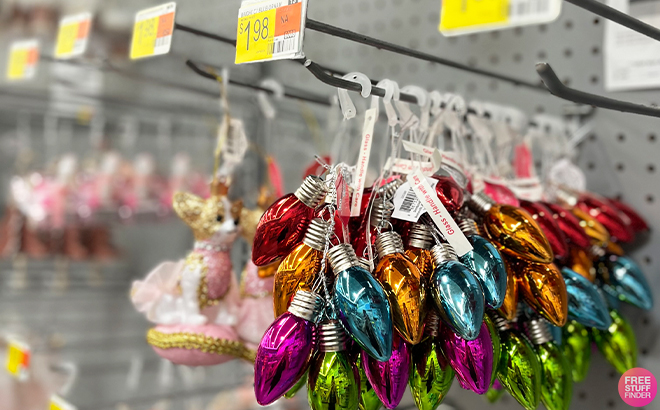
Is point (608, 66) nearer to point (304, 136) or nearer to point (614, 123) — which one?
point (614, 123)

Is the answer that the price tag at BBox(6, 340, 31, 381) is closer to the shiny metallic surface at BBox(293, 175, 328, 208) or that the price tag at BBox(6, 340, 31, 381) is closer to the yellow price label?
the shiny metallic surface at BBox(293, 175, 328, 208)

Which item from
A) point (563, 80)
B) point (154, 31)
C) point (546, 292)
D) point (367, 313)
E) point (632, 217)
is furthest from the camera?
point (563, 80)

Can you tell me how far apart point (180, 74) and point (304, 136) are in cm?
76

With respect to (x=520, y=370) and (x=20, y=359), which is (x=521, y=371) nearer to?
(x=520, y=370)

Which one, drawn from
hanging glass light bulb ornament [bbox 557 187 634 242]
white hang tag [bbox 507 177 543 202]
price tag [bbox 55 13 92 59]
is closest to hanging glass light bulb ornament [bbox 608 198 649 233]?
hanging glass light bulb ornament [bbox 557 187 634 242]

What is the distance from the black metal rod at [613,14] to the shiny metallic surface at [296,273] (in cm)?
30

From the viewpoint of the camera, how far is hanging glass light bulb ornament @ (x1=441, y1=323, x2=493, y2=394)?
0.52 meters

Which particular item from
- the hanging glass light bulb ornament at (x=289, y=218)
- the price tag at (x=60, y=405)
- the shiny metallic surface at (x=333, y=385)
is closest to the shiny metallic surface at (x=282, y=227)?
the hanging glass light bulb ornament at (x=289, y=218)

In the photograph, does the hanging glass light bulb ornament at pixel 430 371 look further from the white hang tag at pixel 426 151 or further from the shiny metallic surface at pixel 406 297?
the white hang tag at pixel 426 151

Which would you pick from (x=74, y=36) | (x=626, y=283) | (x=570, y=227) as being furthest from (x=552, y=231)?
(x=74, y=36)

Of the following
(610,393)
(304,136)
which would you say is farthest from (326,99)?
(610,393)

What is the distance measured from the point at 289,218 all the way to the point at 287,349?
12 cm

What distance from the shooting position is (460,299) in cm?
49

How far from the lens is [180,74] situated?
184 centimetres
